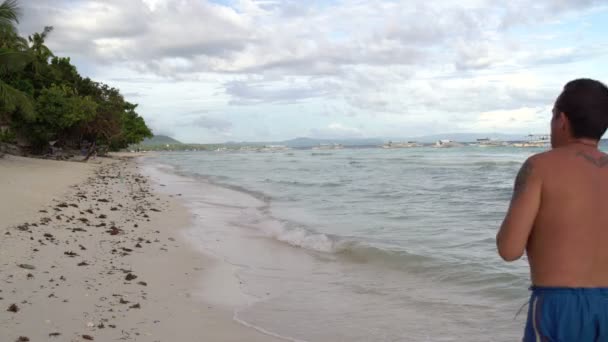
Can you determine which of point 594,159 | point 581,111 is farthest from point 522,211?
point 581,111

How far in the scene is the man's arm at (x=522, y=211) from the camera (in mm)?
2225

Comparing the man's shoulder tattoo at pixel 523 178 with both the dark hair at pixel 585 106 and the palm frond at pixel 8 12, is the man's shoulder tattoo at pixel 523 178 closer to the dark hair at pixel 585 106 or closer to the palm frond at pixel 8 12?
the dark hair at pixel 585 106

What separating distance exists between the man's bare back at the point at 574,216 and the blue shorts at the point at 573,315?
0.13ft

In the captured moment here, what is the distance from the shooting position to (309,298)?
6.49m

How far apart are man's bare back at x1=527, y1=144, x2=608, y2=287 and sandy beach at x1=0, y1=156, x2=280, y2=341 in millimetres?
3159

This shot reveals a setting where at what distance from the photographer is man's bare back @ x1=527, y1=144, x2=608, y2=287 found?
2.21 m

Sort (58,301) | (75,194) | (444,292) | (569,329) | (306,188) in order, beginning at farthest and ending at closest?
(306,188), (75,194), (444,292), (58,301), (569,329)

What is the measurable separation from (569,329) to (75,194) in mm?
14521

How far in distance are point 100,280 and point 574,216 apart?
5232mm

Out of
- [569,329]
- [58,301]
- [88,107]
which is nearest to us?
[569,329]

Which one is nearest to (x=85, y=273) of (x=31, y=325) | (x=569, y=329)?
(x=31, y=325)

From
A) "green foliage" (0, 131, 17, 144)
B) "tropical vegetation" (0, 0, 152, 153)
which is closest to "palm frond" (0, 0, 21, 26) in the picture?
"tropical vegetation" (0, 0, 152, 153)

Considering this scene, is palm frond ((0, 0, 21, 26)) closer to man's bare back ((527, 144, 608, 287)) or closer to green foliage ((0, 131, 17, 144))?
green foliage ((0, 131, 17, 144))

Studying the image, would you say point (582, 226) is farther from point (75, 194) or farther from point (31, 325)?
point (75, 194)
